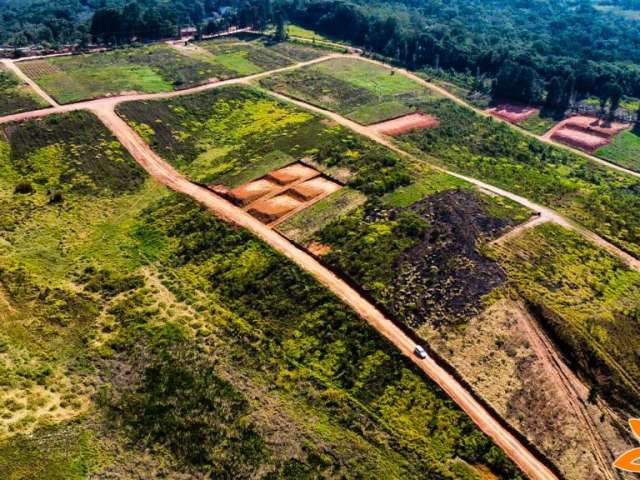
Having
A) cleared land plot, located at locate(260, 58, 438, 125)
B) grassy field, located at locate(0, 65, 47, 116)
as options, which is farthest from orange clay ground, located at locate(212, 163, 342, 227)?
grassy field, located at locate(0, 65, 47, 116)

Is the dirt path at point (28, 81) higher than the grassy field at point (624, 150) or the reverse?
higher

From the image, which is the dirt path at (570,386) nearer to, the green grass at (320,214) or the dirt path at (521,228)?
the dirt path at (521,228)

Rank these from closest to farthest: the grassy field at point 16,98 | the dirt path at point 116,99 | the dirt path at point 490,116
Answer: the dirt path at point 116,99, the grassy field at point 16,98, the dirt path at point 490,116

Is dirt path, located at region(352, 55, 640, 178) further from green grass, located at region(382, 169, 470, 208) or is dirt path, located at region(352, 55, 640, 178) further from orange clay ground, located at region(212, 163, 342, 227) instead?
orange clay ground, located at region(212, 163, 342, 227)

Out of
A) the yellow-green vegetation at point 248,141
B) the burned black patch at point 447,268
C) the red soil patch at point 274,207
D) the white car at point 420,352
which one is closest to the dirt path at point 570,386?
the burned black patch at point 447,268

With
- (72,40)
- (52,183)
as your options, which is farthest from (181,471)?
(72,40)

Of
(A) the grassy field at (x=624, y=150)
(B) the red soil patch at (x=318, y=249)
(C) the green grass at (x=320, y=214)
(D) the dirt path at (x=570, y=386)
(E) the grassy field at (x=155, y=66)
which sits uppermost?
(E) the grassy field at (x=155, y=66)
